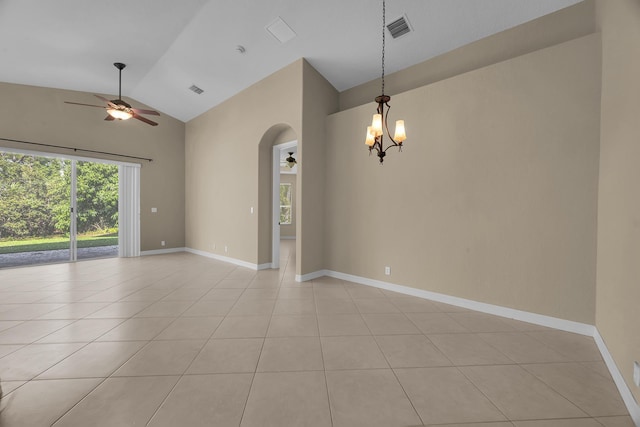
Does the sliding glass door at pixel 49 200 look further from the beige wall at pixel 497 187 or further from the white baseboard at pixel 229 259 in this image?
the beige wall at pixel 497 187

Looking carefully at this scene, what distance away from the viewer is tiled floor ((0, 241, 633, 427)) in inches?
58.7

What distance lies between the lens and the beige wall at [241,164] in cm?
462

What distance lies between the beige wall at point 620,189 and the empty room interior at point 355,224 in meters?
0.03

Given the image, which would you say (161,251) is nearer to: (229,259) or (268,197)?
(229,259)

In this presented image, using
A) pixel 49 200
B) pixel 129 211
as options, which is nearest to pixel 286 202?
pixel 129 211

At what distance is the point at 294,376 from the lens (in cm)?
183

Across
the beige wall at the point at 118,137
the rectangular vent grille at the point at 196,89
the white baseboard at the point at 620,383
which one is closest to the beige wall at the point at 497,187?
the white baseboard at the point at 620,383

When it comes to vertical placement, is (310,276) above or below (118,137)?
below

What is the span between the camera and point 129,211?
6438 mm

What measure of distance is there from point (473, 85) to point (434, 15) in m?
1.03

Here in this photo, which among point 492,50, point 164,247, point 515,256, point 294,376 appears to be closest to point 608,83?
point 492,50

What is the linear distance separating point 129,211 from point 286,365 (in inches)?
261

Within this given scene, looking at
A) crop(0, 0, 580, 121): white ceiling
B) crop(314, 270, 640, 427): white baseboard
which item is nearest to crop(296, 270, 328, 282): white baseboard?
crop(314, 270, 640, 427): white baseboard

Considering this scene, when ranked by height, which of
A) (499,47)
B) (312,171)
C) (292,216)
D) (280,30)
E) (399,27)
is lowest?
(292,216)
